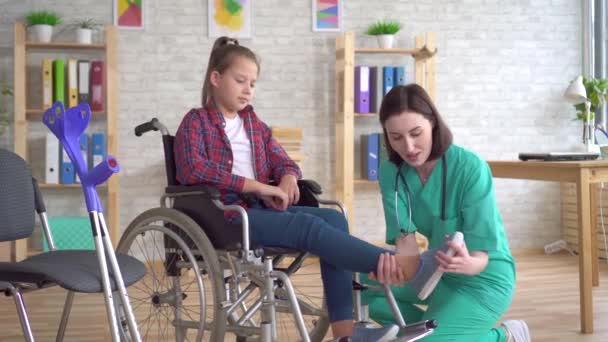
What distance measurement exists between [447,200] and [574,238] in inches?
139

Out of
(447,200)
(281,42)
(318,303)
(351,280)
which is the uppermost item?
(281,42)

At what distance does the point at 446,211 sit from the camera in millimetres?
2186

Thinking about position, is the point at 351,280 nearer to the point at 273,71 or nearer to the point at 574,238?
the point at 273,71

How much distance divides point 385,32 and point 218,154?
273cm

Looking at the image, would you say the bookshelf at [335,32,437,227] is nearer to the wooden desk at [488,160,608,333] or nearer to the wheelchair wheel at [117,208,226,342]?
the wooden desk at [488,160,608,333]

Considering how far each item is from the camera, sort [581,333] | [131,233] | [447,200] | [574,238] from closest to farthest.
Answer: [447,200], [131,233], [581,333], [574,238]

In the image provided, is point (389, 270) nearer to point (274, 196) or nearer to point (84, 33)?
point (274, 196)

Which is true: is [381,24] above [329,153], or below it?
above

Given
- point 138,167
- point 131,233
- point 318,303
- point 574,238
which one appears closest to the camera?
point 131,233

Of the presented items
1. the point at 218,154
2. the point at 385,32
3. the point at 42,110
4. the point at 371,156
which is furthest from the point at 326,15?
the point at 218,154

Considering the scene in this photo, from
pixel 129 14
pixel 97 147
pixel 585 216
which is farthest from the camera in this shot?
pixel 129 14

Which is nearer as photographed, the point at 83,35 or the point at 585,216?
the point at 585,216

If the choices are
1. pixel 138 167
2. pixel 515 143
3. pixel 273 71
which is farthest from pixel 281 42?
pixel 515 143

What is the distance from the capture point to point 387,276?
1.99m
